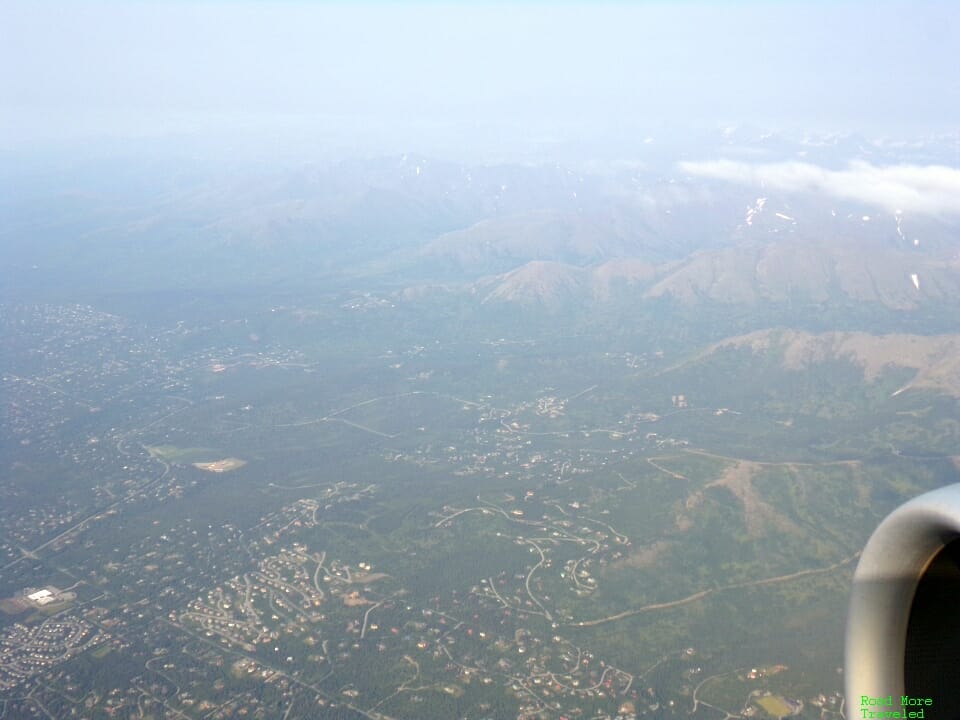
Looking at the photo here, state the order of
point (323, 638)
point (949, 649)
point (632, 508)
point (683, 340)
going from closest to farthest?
1. point (949, 649)
2. point (323, 638)
3. point (632, 508)
4. point (683, 340)

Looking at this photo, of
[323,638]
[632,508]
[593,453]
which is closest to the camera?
[323,638]

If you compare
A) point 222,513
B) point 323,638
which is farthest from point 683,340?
point 323,638

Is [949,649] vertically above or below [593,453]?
above

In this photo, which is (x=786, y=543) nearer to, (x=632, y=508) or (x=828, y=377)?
(x=632, y=508)

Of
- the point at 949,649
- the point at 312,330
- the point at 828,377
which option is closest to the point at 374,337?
the point at 312,330

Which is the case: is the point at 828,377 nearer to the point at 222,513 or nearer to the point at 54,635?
the point at 222,513

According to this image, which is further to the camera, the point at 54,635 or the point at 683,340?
the point at 683,340
